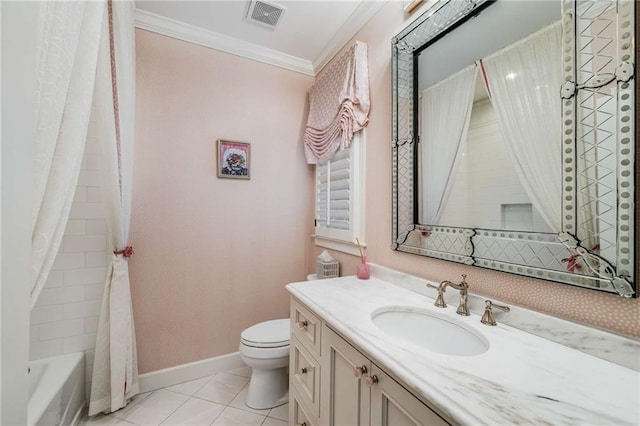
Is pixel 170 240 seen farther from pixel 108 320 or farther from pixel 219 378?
pixel 219 378

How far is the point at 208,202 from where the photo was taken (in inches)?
77.1

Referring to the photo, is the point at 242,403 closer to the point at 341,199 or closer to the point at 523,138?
the point at 341,199

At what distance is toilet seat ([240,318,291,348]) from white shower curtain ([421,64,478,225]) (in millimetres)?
1100

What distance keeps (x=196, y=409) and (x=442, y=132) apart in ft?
6.79

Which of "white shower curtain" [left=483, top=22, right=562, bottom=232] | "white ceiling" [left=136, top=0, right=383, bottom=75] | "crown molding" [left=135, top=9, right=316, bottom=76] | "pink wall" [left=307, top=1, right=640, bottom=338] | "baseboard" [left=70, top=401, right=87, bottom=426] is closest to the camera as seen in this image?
"pink wall" [left=307, top=1, right=640, bottom=338]

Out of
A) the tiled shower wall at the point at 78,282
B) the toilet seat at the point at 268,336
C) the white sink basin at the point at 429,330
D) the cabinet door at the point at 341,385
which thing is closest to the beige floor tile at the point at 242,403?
the toilet seat at the point at 268,336

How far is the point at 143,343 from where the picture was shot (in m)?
1.78


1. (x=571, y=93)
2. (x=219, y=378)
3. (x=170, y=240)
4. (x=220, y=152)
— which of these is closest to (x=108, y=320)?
(x=170, y=240)

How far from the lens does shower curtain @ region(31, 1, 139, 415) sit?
0.59 metres

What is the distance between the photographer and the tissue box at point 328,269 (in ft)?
6.04

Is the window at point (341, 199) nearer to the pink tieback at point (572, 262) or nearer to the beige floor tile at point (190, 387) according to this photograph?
the pink tieback at point (572, 262)

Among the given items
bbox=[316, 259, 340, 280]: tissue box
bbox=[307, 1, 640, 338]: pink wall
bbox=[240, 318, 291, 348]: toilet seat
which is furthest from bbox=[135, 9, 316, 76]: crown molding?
bbox=[240, 318, 291, 348]: toilet seat

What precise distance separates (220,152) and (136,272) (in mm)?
992

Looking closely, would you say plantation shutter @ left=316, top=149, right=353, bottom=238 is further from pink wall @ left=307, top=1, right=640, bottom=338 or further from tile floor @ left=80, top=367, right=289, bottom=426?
tile floor @ left=80, top=367, right=289, bottom=426
